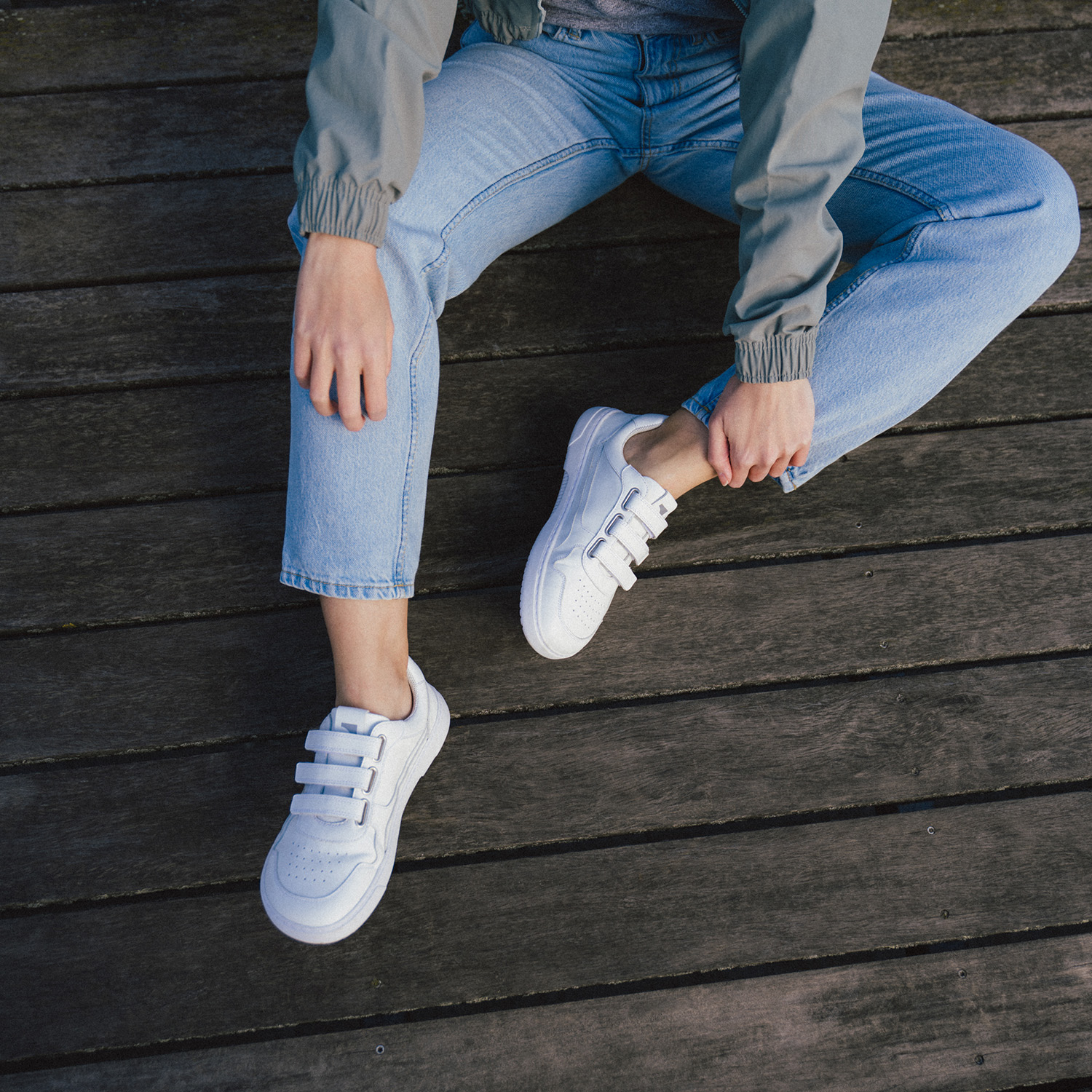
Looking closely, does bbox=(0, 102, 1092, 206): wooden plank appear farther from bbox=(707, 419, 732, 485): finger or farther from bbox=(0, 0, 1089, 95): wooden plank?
bbox=(707, 419, 732, 485): finger

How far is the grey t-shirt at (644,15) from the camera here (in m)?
1.06

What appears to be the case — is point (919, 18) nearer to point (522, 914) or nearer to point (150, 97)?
point (150, 97)

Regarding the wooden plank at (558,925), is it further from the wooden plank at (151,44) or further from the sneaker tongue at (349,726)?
the wooden plank at (151,44)

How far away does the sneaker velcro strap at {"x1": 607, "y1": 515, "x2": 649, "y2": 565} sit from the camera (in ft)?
3.75

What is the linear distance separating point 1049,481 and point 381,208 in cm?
119

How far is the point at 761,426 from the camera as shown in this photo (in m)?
0.99

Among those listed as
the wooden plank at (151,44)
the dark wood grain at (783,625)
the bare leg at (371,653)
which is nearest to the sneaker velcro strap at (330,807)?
the bare leg at (371,653)

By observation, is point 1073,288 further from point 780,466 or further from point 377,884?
point 377,884

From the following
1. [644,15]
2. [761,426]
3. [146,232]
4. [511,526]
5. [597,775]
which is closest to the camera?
[761,426]

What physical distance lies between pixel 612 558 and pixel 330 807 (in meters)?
0.51

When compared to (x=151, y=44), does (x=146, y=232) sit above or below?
below

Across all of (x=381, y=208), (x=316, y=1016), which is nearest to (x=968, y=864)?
(x=316, y=1016)

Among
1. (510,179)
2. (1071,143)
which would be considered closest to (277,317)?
(510,179)

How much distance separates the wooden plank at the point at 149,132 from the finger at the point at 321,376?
32.7 inches
